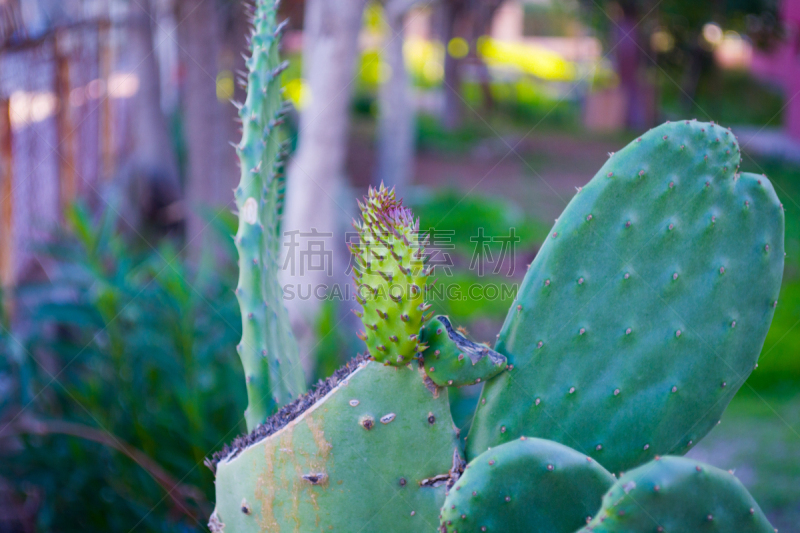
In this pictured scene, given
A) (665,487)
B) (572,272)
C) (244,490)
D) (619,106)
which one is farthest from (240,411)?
(619,106)

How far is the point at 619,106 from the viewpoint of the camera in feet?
40.3

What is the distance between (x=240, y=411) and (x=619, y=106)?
1190cm

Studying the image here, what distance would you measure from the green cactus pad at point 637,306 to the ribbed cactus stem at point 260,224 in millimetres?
292

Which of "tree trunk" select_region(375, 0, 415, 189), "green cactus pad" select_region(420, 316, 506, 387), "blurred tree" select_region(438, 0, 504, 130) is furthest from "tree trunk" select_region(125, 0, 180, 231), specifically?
"blurred tree" select_region(438, 0, 504, 130)

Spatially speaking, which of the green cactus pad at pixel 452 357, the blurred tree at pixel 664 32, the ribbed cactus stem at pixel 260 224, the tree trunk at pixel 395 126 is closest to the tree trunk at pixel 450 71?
the blurred tree at pixel 664 32

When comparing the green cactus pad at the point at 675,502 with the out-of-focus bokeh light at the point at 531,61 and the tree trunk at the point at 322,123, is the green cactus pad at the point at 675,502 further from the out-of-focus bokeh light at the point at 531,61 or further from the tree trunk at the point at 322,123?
the out-of-focus bokeh light at the point at 531,61

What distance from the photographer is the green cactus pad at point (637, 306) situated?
83cm

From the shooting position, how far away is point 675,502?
580mm

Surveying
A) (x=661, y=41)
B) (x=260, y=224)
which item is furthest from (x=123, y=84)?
(x=661, y=41)

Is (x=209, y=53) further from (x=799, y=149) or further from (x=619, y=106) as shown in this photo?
(x=619, y=106)

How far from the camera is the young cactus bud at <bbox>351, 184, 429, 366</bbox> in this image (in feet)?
2.30

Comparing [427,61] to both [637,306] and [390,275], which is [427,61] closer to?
[637,306]

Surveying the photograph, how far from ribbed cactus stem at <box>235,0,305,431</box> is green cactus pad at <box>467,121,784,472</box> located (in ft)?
0.96

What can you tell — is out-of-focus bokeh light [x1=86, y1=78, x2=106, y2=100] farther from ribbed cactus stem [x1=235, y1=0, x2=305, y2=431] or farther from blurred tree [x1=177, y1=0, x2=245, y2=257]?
ribbed cactus stem [x1=235, y1=0, x2=305, y2=431]
